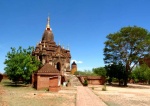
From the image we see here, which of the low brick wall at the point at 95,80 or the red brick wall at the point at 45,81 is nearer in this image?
the red brick wall at the point at 45,81

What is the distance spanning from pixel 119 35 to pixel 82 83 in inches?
460

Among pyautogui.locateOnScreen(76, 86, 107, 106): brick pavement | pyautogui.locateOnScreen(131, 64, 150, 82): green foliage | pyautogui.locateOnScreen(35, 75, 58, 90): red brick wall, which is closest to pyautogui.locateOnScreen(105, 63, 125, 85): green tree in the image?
pyautogui.locateOnScreen(131, 64, 150, 82): green foliage

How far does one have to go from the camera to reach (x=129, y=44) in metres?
44.3

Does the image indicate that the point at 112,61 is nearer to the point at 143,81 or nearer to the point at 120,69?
the point at 120,69

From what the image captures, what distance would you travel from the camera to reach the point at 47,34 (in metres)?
56.6

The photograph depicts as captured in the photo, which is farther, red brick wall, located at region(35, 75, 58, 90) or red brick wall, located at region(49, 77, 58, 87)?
red brick wall, located at region(35, 75, 58, 90)

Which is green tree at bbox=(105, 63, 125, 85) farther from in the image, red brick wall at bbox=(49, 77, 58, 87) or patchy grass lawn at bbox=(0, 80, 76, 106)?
patchy grass lawn at bbox=(0, 80, 76, 106)

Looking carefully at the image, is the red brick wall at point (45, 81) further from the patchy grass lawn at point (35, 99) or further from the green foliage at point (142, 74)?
the green foliage at point (142, 74)

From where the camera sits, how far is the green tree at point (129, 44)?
43.2 meters

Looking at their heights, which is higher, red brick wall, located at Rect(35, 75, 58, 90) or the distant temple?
the distant temple

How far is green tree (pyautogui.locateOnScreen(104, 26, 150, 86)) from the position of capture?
142ft

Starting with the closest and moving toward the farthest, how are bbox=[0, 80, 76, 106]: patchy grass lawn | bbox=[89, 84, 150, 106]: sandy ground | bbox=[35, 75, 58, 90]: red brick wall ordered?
bbox=[0, 80, 76, 106]: patchy grass lawn → bbox=[89, 84, 150, 106]: sandy ground → bbox=[35, 75, 58, 90]: red brick wall

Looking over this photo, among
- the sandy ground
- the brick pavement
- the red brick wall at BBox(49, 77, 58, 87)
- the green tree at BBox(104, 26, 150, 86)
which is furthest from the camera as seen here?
the green tree at BBox(104, 26, 150, 86)

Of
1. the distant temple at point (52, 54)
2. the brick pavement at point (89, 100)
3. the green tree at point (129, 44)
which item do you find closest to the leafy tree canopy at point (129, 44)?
the green tree at point (129, 44)
